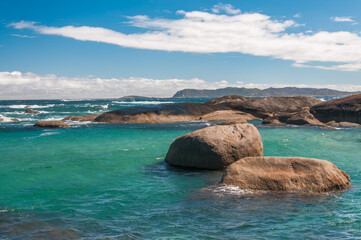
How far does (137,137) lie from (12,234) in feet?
52.5

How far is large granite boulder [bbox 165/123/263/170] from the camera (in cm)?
1177

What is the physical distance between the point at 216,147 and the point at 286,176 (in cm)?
318

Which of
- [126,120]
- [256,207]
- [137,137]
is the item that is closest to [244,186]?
[256,207]

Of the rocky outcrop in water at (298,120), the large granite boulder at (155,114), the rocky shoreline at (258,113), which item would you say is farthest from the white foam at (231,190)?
the large granite boulder at (155,114)

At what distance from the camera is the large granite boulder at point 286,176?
893cm

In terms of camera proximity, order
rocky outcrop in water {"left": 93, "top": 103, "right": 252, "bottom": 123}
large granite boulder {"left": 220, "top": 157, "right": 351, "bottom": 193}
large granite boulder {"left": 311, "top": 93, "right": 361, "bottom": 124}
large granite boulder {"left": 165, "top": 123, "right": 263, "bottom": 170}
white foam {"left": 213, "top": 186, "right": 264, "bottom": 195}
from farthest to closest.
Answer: rocky outcrop in water {"left": 93, "top": 103, "right": 252, "bottom": 123}
large granite boulder {"left": 311, "top": 93, "right": 361, "bottom": 124}
large granite boulder {"left": 165, "top": 123, "right": 263, "bottom": 170}
large granite boulder {"left": 220, "top": 157, "right": 351, "bottom": 193}
white foam {"left": 213, "top": 186, "right": 264, "bottom": 195}

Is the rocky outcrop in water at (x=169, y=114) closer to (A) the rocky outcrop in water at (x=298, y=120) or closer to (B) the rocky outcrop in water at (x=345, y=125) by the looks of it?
(A) the rocky outcrop in water at (x=298, y=120)

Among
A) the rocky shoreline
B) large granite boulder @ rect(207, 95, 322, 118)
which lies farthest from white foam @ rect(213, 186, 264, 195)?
large granite boulder @ rect(207, 95, 322, 118)

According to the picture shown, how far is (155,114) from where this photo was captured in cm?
3556

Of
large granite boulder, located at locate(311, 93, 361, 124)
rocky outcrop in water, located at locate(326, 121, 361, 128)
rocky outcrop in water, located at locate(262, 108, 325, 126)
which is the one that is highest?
large granite boulder, located at locate(311, 93, 361, 124)

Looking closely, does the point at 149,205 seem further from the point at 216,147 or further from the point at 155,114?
the point at 155,114

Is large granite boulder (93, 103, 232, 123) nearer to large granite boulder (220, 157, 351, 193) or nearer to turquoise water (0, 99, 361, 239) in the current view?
turquoise water (0, 99, 361, 239)

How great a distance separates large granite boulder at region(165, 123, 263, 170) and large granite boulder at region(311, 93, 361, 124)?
22.4 metres

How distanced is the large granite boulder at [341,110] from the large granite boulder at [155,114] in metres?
12.9
